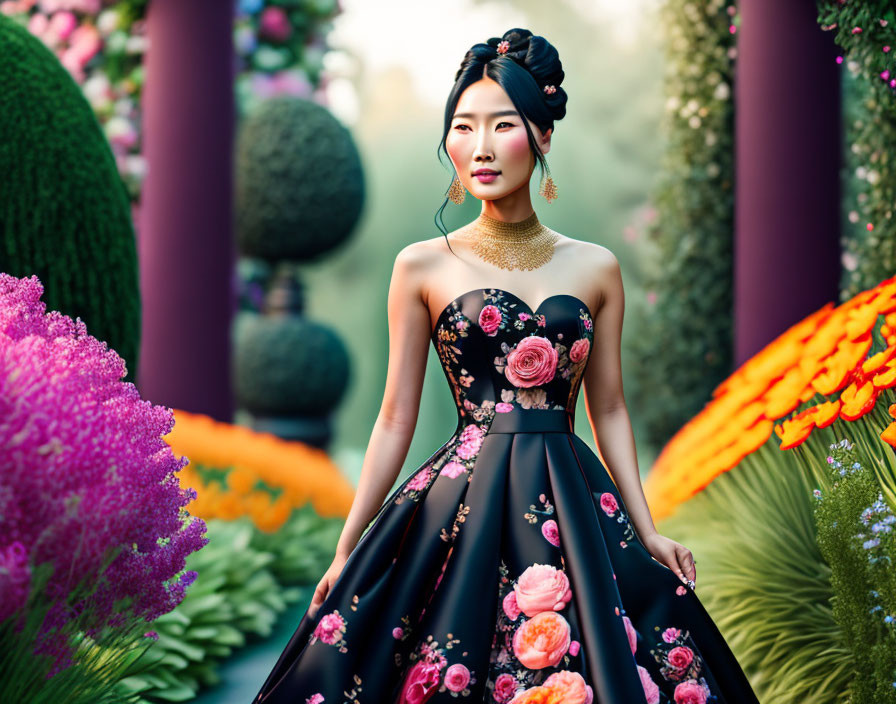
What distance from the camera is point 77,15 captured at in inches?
364

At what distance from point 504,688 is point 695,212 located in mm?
5441

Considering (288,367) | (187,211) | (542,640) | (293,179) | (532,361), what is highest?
(293,179)

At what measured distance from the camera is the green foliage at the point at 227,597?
10.9 ft

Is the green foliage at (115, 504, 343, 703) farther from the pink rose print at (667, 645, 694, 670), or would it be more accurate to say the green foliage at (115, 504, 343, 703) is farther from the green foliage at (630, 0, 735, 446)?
the green foliage at (630, 0, 735, 446)

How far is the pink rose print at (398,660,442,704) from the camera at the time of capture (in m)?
2.11

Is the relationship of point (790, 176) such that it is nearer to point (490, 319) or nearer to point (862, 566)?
point (862, 566)

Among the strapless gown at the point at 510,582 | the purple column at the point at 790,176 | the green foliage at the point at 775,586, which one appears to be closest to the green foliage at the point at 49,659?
the strapless gown at the point at 510,582

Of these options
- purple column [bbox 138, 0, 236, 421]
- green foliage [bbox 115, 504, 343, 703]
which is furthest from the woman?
purple column [bbox 138, 0, 236, 421]

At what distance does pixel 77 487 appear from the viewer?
195cm

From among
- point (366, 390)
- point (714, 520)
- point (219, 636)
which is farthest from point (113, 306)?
point (366, 390)

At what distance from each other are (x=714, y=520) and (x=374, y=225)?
30.0 feet

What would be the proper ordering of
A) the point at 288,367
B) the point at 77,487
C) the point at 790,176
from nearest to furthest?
the point at 77,487
the point at 790,176
the point at 288,367

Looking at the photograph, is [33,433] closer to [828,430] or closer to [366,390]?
[828,430]

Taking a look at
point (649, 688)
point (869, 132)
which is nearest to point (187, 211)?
point (869, 132)
